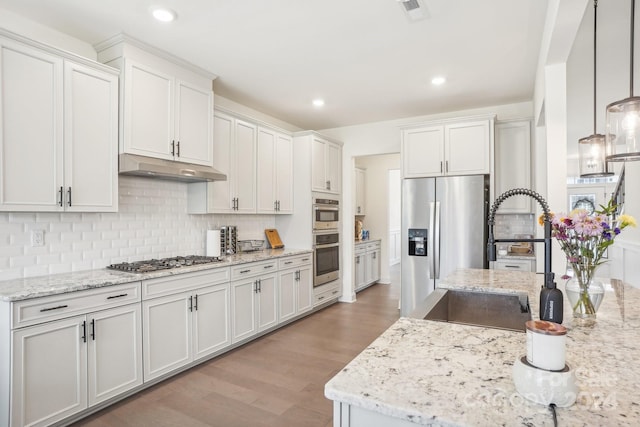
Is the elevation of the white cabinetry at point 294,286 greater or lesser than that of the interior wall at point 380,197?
lesser

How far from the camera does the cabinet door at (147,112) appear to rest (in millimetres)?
2805

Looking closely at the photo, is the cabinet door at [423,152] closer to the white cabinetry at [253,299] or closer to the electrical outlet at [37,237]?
the white cabinetry at [253,299]

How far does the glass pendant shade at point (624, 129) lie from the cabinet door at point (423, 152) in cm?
282

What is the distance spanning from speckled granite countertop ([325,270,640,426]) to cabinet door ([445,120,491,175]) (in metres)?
2.89

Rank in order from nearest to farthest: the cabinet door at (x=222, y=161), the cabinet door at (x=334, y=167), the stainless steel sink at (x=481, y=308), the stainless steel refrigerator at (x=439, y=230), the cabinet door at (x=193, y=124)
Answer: the stainless steel sink at (x=481, y=308)
the cabinet door at (x=193, y=124)
the cabinet door at (x=222, y=161)
the stainless steel refrigerator at (x=439, y=230)
the cabinet door at (x=334, y=167)

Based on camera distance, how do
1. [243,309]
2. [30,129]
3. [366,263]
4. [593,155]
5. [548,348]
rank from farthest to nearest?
[366,263], [243,309], [30,129], [593,155], [548,348]

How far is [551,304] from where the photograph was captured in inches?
49.8

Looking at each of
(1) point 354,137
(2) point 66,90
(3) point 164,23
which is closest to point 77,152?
(2) point 66,90

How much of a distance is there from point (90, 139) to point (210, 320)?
69.6 inches

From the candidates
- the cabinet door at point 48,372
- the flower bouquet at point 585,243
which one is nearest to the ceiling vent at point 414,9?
the flower bouquet at point 585,243

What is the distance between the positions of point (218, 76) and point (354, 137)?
8.25 ft

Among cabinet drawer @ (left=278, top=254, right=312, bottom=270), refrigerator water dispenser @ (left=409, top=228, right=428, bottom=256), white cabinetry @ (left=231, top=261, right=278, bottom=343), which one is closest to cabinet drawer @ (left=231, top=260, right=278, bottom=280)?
white cabinetry @ (left=231, top=261, right=278, bottom=343)

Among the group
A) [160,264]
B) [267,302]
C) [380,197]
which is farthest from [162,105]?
[380,197]

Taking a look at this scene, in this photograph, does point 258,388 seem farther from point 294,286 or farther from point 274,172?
point 274,172
